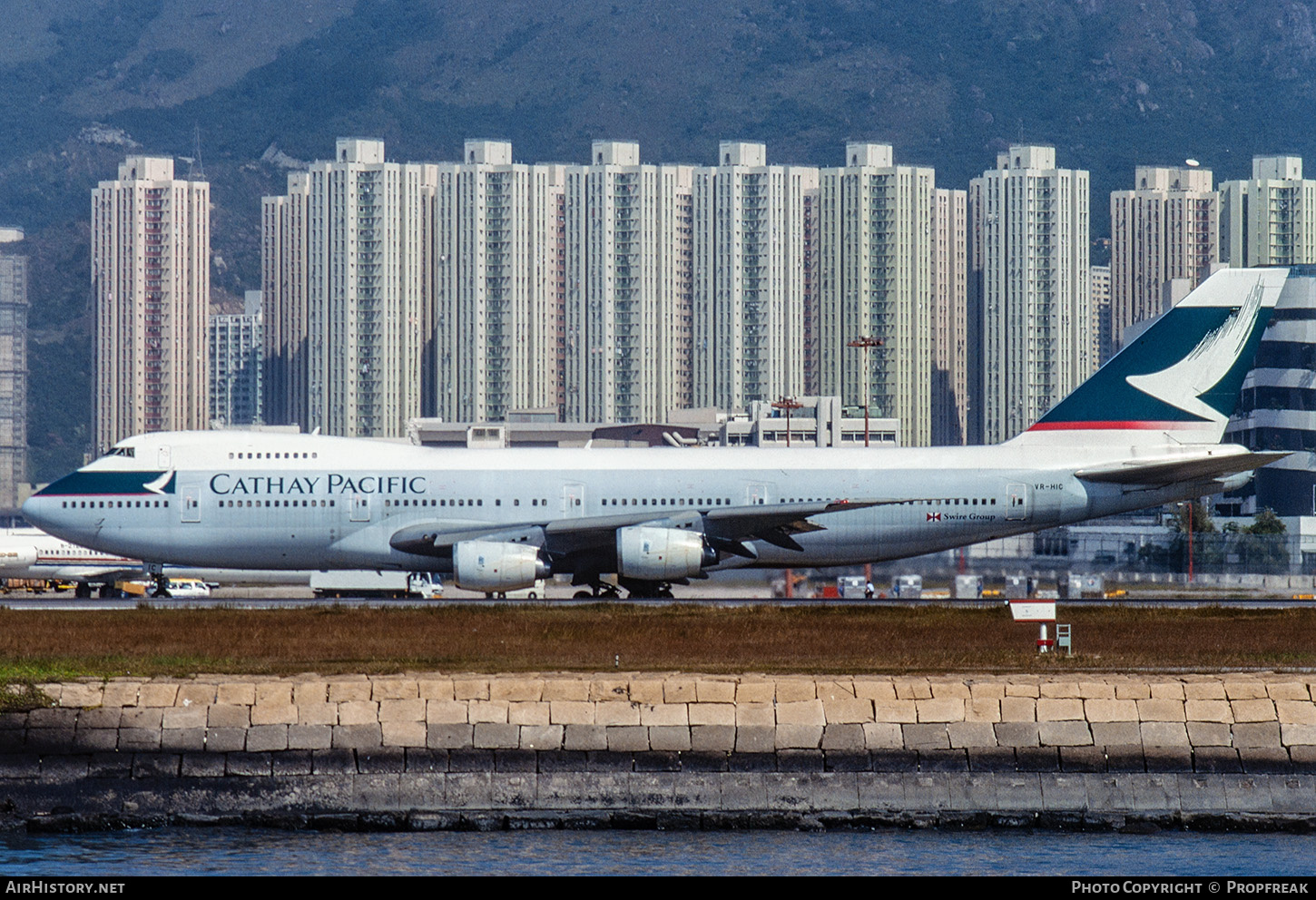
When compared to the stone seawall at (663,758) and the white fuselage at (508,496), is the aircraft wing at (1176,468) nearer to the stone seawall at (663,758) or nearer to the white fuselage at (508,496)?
the white fuselage at (508,496)

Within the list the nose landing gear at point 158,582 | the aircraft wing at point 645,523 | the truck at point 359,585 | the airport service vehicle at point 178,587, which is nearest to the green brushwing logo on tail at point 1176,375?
the aircraft wing at point 645,523

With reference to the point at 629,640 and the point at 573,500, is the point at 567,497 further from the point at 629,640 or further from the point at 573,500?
the point at 629,640

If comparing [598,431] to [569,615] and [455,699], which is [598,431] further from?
[455,699]

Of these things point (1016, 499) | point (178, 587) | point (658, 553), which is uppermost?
point (1016, 499)

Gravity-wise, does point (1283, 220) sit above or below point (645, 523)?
above

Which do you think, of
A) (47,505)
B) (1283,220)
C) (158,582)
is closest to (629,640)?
(158,582)

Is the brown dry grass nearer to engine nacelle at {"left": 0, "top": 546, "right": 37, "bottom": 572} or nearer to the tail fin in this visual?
the tail fin

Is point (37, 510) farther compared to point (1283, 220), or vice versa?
point (1283, 220)
